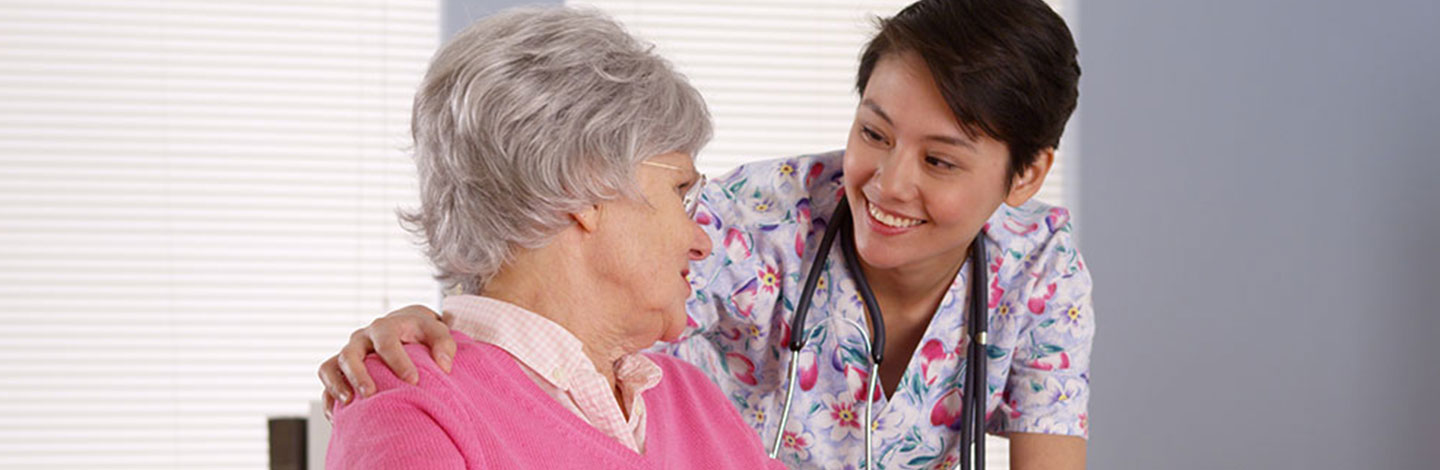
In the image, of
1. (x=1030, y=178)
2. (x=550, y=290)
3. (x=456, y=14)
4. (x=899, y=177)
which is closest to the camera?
(x=550, y=290)

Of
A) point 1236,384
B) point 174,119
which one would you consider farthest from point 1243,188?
point 174,119

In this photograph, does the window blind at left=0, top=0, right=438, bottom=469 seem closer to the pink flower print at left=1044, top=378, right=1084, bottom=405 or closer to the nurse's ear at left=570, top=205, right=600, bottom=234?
the pink flower print at left=1044, top=378, right=1084, bottom=405

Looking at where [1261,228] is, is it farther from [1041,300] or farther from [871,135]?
[871,135]

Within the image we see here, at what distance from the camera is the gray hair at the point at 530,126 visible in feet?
3.38

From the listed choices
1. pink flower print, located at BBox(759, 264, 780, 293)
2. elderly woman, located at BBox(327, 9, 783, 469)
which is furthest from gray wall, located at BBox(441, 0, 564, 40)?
elderly woman, located at BBox(327, 9, 783, 469)

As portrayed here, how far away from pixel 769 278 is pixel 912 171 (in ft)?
0.94

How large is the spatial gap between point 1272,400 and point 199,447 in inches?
93.5

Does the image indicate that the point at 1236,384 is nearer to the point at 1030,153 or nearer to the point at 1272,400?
the point at 1272,400

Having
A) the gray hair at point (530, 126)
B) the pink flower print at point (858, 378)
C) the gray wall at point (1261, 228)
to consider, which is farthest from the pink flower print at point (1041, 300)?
the gray wall at point (1261, 228)

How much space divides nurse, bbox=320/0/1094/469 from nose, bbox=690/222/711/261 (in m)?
0.39

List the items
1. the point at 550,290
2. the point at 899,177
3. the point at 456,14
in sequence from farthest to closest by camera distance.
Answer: the point at 456,14
the point at 899,177
the point at 550,290

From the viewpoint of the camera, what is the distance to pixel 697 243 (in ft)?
3.85

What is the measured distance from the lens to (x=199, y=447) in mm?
2715

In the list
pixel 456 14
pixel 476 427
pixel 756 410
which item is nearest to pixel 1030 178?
pixel 756 410
